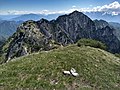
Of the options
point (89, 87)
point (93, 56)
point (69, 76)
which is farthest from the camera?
point (93, 56)

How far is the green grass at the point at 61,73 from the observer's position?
135 ft

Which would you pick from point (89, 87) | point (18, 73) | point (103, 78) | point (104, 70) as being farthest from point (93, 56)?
point (18, 73)

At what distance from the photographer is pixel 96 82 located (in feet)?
141

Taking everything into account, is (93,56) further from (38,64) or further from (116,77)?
(38,64)

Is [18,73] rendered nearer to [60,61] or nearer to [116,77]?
[60,61]

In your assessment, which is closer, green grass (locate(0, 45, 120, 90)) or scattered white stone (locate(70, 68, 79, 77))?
green grass (locate(0, 45, 120, 90))

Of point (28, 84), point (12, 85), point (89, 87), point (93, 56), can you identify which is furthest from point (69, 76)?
point (93, 56)

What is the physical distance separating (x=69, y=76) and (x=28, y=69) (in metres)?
8.72

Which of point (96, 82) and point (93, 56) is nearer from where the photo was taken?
point (96, 82)

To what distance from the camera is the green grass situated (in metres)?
41.2

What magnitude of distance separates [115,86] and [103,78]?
2.98 meters

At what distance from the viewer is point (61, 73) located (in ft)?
147

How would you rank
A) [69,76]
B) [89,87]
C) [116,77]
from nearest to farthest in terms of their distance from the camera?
[89,87]
[69,76]
[116,77]

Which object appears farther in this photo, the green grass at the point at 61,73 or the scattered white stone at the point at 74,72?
the scattered white stone at the point at 74,72
